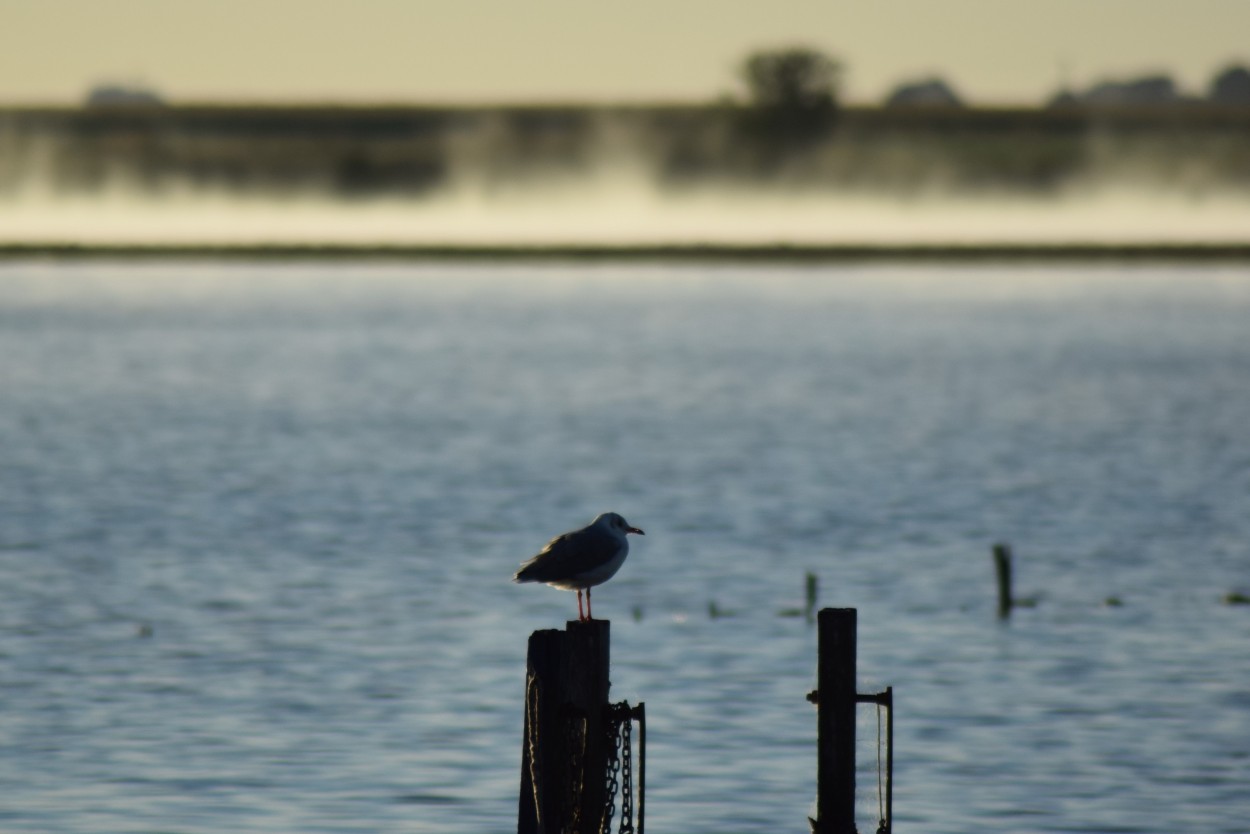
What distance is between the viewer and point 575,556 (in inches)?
590

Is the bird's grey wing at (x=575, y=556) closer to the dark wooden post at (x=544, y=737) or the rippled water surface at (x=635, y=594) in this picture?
the dark wooden post at (x=544, y=737)

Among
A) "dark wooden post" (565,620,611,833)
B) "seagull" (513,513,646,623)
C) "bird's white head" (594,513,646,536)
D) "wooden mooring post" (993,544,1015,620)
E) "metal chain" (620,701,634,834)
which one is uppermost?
"wooden mooring post" (993,544,1015,620)

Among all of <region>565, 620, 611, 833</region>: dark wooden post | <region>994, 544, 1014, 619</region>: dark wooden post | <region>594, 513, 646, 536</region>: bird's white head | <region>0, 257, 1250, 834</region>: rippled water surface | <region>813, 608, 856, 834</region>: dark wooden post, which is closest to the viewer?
<region>565, 620, 611, 833</region>: dark wooden post

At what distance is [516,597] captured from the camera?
28.6 meters

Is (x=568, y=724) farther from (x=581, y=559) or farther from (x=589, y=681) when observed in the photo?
(x=581, y=559)

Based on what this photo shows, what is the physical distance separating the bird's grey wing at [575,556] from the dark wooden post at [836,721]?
1.58 metres

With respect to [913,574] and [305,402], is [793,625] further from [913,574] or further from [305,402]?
[305,402]

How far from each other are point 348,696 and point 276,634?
389 cm

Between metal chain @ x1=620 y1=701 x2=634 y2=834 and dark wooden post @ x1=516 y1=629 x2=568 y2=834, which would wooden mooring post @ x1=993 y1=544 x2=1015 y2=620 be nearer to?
metal chain @ x1=620 y1=701 x2=634 y2=834

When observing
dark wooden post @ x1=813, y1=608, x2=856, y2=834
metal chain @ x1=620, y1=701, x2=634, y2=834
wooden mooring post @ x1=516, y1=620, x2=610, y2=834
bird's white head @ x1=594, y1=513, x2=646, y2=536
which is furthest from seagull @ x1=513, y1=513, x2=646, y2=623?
dark wooden post @ x1=813, y1=608, x2=856, y2=834

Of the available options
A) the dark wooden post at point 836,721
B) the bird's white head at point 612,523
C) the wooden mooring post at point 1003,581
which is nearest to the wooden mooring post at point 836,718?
the dark wooden post at point 836,721

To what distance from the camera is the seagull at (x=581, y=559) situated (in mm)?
14961

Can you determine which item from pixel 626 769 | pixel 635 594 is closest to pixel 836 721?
pixel 626 769

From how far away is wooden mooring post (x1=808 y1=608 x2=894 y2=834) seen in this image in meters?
13.9
